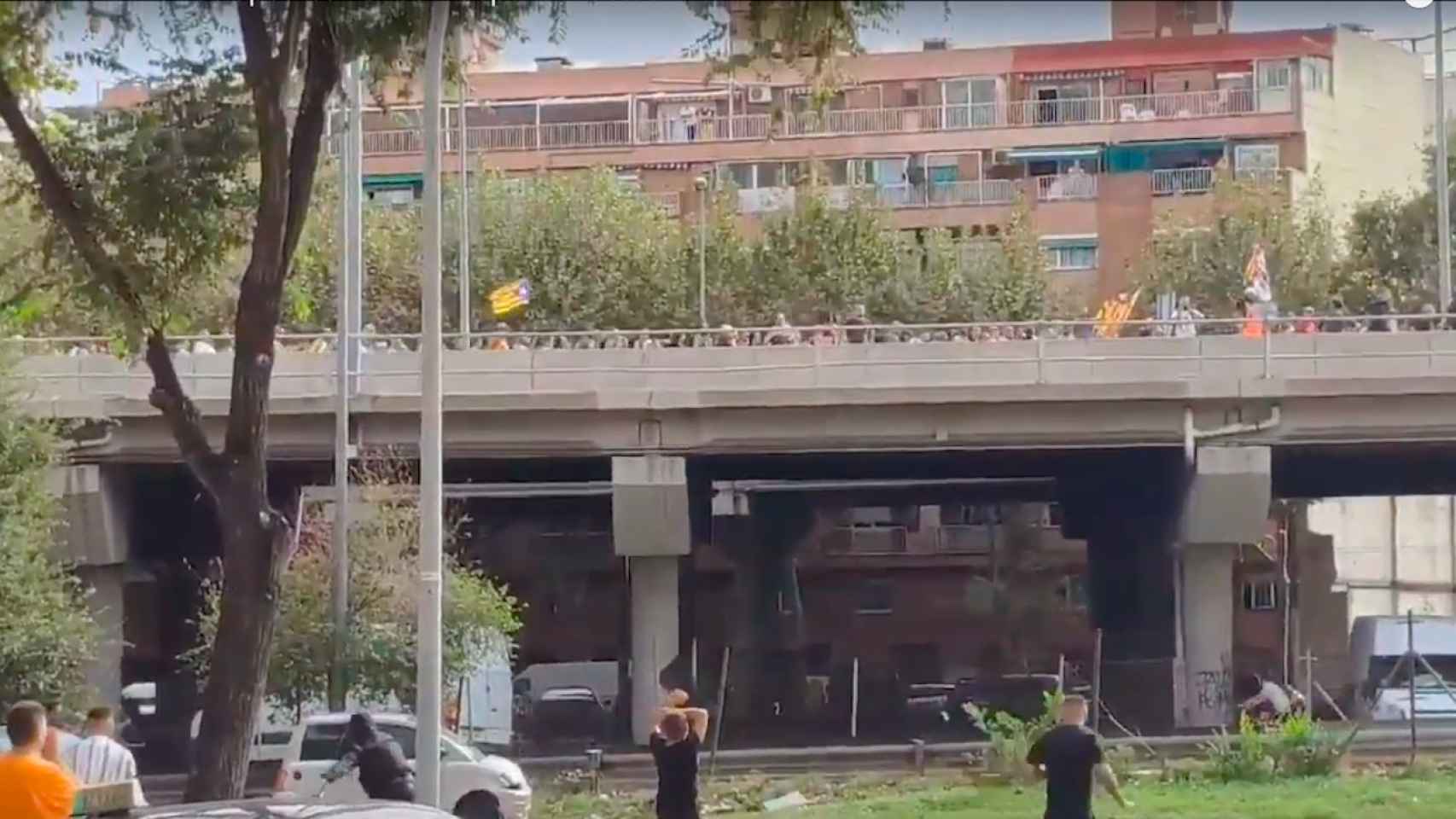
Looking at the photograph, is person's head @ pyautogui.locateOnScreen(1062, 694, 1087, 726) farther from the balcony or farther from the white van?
the balcony

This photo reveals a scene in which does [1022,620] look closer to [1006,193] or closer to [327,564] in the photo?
[1006,193]

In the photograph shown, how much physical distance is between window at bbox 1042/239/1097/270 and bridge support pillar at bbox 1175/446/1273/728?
1118 inches

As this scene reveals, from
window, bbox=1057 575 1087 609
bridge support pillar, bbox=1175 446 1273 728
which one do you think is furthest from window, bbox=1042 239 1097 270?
bridge support pillar, bbox=1175 446 1273 728

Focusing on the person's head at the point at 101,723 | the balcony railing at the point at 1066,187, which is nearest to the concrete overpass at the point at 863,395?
the person's head at the point at 101,723

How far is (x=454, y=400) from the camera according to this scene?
37938 millimetres

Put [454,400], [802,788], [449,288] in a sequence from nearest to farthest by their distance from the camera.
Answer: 1. [802,788]
2. [454,400]
3. [449,288]

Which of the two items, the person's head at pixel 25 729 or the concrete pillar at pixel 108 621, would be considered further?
the concrete pillar at pixel 108 621

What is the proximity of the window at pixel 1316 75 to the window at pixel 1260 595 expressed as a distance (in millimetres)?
18655

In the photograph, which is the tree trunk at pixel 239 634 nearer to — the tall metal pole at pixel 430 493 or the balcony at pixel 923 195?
the tall metal pole at pixel 430 493

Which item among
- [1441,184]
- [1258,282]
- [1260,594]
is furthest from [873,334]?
[1260,594]

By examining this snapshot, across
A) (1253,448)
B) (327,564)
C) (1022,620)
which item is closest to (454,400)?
(327,564)

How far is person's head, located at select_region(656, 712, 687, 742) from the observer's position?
15648 millimetres

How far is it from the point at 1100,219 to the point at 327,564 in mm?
42320

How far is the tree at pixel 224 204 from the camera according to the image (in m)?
14.6
